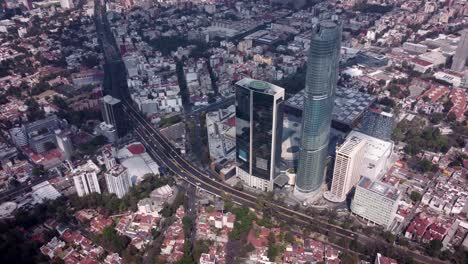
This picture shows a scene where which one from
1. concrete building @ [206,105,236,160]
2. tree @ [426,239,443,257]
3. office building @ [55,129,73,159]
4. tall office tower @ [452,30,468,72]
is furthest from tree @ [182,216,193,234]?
tall office tower @ [452,30,468,72]

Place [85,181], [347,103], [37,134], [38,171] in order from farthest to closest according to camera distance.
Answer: [347,103] < [37,134] < [38,171] < [85,181]

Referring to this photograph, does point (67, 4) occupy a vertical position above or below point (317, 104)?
below

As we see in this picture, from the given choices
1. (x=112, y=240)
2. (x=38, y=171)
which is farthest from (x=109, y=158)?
(x=112, y=240)

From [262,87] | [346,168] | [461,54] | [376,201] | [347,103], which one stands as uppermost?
[262,87]

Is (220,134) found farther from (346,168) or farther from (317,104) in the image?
(346,168)

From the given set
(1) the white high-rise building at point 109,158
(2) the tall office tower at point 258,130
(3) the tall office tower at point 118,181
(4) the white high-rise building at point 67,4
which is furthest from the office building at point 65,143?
(4) the white high-rise building at point 67,4

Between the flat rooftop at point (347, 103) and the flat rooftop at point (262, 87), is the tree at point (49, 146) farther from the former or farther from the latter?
the flat rooftop at point (347, 103)
